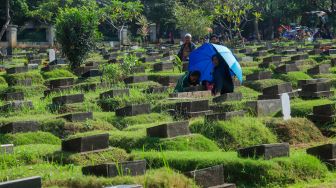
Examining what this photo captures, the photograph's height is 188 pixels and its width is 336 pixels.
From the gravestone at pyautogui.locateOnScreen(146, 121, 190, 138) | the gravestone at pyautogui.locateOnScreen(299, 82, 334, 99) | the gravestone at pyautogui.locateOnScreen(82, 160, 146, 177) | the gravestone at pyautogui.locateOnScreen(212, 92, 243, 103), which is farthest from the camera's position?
the gravestone at pyautogui.locateOnScreen(299, 82, 334, 99)

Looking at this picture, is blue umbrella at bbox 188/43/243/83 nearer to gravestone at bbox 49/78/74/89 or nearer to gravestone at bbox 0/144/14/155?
gravestone at bbox 49/78/74/89

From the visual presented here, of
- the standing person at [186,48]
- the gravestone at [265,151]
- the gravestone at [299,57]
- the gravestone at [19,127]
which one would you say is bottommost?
the gravestone at [19,127]

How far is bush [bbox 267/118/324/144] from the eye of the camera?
12.5 metres

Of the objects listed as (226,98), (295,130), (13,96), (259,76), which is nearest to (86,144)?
(295,130)

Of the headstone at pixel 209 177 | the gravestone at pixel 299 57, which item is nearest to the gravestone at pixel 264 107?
the headstone at pixel 209 177

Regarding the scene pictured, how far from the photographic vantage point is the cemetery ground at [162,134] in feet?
30.2

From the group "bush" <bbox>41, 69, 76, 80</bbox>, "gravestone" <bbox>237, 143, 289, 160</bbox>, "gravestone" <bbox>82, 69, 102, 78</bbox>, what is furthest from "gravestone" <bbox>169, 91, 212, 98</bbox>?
"bush" <bbox>41, 69, 76, 80</bbox>

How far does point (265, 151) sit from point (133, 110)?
4.67m

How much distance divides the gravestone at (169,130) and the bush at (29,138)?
176 centimetres

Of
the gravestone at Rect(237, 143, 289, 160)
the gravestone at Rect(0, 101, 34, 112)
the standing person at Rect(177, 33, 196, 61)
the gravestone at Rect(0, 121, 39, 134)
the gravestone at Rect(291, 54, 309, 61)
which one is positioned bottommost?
the gravestone at Rect(0, 101, 34, 112)

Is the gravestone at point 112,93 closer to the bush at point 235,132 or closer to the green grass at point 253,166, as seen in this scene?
the bush at point 235,132

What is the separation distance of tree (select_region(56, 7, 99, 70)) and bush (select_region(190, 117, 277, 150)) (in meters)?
11.8

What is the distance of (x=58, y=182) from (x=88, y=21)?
51.8 ft

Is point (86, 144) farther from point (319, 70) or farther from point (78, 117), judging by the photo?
point (319, 70)
